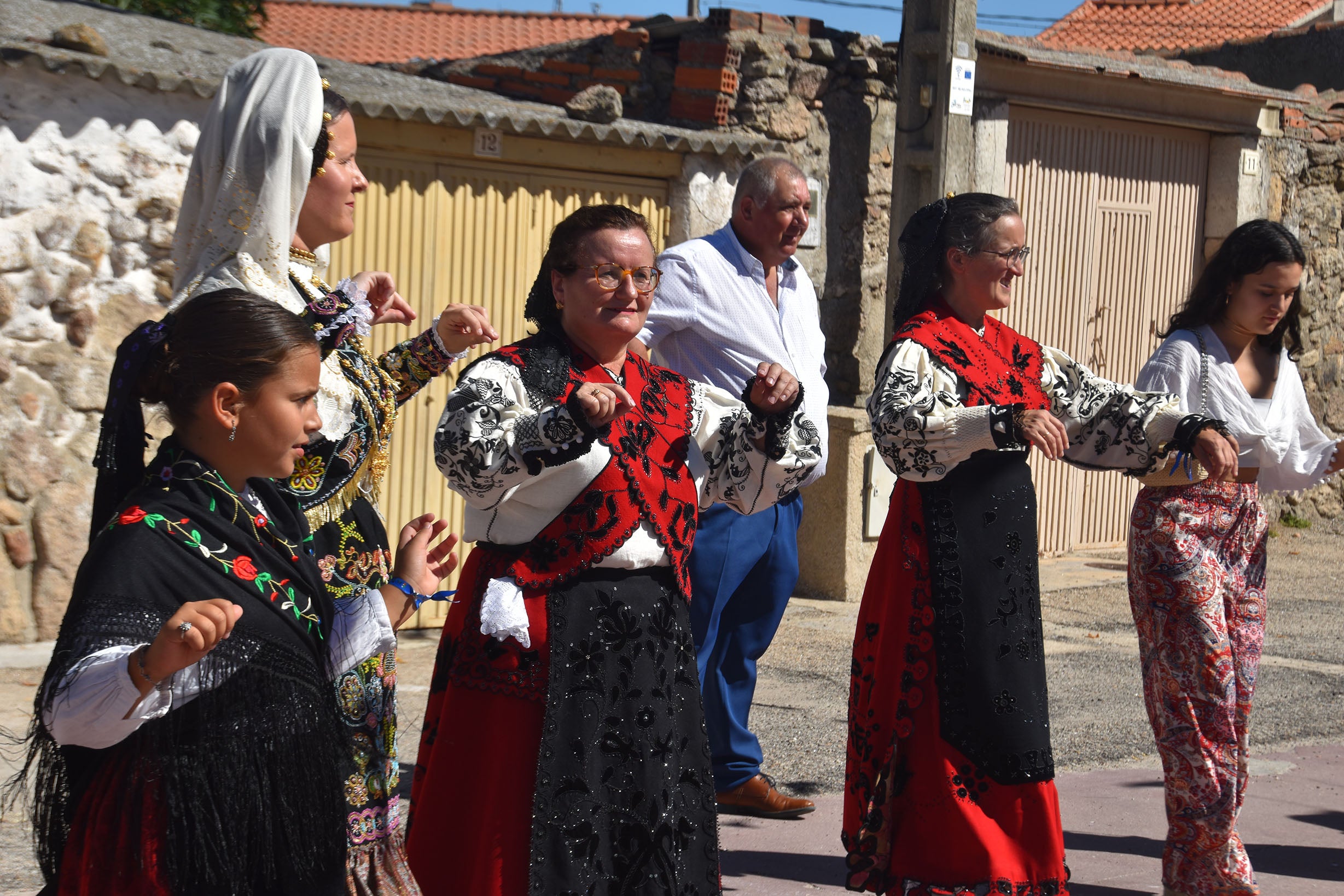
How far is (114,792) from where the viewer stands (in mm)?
2084

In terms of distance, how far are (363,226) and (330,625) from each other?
14.8 ft

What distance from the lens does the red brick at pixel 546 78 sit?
348 inches

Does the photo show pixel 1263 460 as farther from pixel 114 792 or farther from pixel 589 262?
pixel 114 792

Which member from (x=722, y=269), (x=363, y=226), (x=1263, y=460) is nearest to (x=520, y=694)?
(x=722, y=269)

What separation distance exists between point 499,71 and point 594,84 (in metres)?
0.72

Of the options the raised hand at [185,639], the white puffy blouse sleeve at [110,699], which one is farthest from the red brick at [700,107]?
the raised hand at [185,639]

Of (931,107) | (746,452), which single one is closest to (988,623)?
(746,452)

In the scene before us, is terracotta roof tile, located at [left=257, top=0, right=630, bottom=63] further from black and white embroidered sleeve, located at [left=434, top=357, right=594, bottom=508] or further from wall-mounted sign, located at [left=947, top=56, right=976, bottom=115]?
black and white embroidered sleeve, located at [left=434, top=357, right=594, bottom=508]

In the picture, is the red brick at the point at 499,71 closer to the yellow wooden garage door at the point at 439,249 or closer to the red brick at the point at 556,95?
the red brick at the point at 556,95

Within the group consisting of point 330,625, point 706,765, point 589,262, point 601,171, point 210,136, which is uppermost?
point 601,171

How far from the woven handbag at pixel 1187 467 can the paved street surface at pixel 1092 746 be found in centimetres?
125

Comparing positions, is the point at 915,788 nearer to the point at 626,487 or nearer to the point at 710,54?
the point at 626,487

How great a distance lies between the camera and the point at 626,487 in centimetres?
297

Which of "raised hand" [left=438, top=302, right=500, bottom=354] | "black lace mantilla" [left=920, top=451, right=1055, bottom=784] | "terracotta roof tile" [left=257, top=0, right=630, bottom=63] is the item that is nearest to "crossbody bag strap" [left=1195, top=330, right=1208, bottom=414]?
"black lace mantilla" [left=920, top=451, right=1055, bottom=784]
